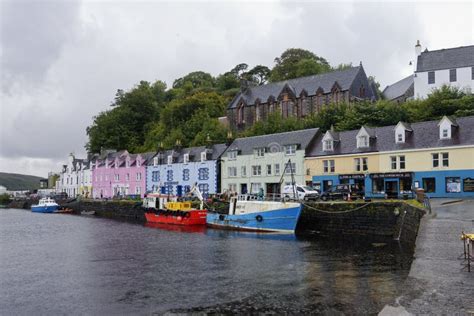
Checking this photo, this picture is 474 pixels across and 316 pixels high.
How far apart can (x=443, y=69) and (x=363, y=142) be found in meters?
30.4

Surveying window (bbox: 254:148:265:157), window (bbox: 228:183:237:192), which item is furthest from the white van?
window (bbox: 228:183:237:192)

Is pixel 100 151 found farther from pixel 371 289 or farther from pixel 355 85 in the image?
pixel 371 289

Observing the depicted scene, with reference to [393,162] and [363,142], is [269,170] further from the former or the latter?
[393,162]

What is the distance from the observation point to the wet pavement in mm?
13508

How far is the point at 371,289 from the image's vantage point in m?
18.2

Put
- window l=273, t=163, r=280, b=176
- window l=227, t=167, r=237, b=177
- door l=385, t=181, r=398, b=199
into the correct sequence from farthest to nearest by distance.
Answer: window l=227, t=167, r=237, b=177, window l=273, t=163, r=280, b=176, door l=385, t=181, r=398, b=199

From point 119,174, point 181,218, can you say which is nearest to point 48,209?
point 119,174

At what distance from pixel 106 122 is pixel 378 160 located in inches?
3062

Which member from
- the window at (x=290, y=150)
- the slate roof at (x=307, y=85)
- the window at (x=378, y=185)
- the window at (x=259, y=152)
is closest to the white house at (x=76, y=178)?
the slate roof at (x=307, y=85)

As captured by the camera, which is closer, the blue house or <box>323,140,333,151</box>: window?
<box>323,140,333,151</box>: window

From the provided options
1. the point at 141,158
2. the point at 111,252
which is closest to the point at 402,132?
the point at 111,252

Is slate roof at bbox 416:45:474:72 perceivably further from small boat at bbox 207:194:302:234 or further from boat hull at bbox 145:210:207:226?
boat hull at bbox 145:210:207:226

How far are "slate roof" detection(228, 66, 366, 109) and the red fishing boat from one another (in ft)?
122

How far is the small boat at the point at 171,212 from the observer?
163 feet
